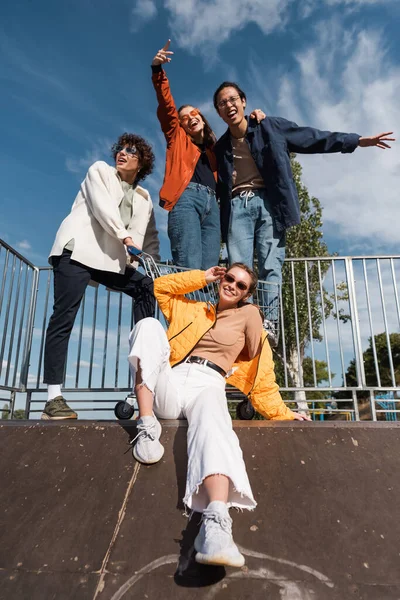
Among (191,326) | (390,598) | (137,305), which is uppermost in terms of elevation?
(137,305)

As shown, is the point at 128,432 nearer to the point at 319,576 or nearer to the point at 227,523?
the point at 227,523

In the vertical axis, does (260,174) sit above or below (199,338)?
above

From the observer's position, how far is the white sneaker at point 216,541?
59.5 inches

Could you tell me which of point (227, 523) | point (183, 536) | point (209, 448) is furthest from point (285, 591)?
point (209, 448)

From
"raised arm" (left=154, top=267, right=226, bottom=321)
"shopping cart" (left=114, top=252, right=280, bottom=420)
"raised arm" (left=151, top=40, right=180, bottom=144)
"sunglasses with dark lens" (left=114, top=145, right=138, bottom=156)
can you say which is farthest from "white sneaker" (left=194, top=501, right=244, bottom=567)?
"raised arm" (left=151, top=40, right=180, bottom=144)

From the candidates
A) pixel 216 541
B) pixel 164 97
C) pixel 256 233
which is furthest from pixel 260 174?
pixel 216 541

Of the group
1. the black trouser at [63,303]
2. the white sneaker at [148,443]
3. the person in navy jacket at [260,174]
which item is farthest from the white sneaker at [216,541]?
the person in navy jacket at [260,174]

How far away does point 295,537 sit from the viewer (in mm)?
1771

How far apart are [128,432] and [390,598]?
5.28 feet

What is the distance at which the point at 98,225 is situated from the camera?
3.65 meters

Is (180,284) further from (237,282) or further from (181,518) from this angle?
(181,518)

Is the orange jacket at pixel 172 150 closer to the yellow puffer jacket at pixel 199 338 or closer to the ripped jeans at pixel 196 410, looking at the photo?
the yellow puffer jacket at pixel 199 338

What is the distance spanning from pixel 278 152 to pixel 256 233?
77 cm

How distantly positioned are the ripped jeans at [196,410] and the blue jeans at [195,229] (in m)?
1.35
